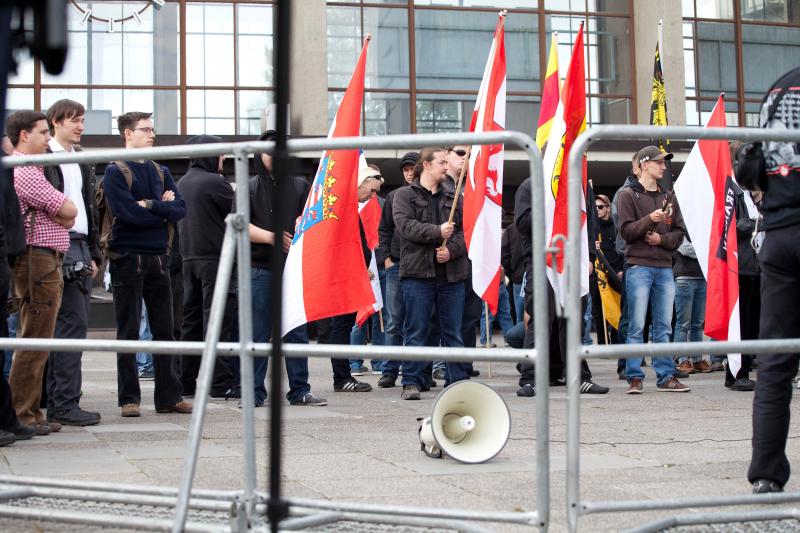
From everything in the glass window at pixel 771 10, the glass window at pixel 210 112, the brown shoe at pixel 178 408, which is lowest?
the brown shoe at pixel 178 408

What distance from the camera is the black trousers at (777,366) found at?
15.4 ft

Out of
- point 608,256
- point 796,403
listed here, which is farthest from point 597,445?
point 608,256

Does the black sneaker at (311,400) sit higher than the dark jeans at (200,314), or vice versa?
the dark jeans at (200,314)

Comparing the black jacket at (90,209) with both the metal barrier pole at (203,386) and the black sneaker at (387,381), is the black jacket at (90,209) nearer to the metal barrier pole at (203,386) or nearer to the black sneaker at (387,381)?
the black sneaker at (387,381)

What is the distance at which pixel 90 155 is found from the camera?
4707 millimetres

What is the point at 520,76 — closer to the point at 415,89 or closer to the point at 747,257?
the point at 415,89

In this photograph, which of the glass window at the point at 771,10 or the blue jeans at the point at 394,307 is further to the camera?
the glass window at the point at 771,10

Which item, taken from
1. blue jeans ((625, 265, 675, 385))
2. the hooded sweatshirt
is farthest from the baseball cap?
blue jeans ((625, 265, 675, 385))

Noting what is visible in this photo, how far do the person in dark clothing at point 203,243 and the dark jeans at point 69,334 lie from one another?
140cm

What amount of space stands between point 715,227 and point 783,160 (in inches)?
150

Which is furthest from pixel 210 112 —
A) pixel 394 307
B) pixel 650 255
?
pixel 650 255

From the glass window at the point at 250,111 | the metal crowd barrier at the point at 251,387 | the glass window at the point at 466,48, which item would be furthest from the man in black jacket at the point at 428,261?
the glass window at the point at 466,48

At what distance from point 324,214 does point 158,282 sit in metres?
1.38

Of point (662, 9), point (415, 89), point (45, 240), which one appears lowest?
point (45, 240)
